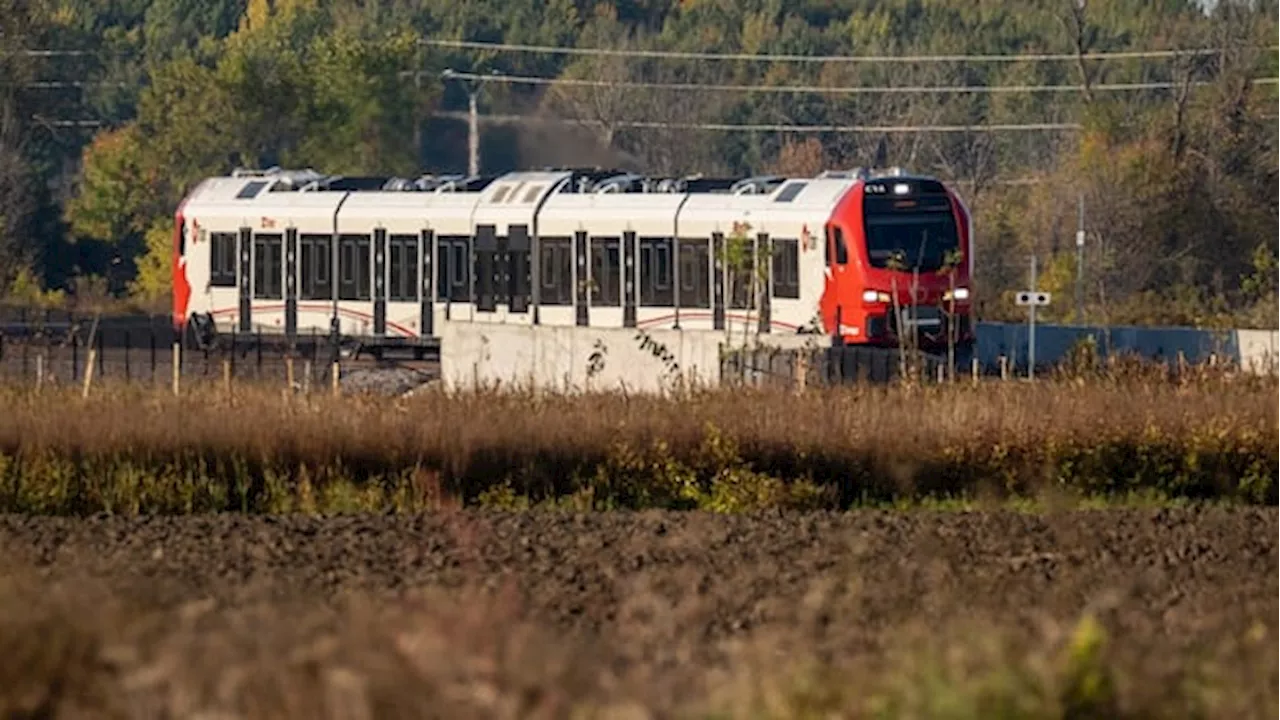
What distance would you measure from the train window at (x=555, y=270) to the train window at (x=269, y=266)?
5315mm

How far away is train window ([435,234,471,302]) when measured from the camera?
1821 inches

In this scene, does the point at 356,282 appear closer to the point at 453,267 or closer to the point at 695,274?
the point at 453,267

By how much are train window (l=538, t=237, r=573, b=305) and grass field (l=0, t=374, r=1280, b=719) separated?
16208 millimetres

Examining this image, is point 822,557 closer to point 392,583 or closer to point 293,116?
point 392,583

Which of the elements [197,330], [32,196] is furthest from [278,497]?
[32,196]

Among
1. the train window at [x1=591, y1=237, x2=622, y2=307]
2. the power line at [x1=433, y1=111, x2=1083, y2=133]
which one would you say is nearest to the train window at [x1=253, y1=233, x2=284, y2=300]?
the train window at [x1=591, y1=237, x2=622, y2=307]

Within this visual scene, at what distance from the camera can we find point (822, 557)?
63.5 ft

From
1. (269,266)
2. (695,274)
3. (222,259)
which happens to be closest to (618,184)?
(695,274)

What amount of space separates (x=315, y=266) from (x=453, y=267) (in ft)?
9.26

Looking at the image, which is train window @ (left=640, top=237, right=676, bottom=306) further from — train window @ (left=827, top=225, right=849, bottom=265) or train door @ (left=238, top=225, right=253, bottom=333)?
train door @ (left=238, top=225, right=253, bottom=333)

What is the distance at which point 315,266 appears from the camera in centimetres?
4788

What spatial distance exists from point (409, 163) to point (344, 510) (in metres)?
66.6

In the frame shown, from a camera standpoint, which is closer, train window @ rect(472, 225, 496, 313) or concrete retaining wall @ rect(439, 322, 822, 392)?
concrete retaining wall @ rect(439, 322, 822, 392)

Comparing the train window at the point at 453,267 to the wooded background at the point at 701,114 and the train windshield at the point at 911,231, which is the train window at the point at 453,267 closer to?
the train windshield at the point at 911,231
